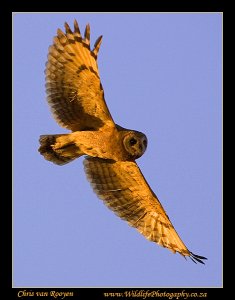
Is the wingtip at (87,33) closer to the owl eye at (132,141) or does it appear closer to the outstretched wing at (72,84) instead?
the outstretched wing at (72,84)

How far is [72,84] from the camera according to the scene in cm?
1390

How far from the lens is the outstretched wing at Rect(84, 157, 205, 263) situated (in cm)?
1459

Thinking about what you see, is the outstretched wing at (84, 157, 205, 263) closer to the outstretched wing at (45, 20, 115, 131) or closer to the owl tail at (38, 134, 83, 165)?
the owl tail at (38, 134, 83, 165)

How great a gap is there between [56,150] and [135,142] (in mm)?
1232

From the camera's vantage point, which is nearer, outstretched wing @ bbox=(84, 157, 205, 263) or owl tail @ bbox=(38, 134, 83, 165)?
owl tail @ bbox=(38, 134, 83, 165)

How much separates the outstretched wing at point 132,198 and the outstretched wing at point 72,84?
93cm

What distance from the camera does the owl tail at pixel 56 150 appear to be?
1401 centimetres

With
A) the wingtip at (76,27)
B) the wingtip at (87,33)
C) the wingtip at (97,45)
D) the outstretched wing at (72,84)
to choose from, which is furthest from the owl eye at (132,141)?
the wingtip at (76,27)

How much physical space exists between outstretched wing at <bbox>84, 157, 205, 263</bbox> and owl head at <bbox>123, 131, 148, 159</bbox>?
60cm

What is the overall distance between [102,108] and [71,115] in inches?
20.1

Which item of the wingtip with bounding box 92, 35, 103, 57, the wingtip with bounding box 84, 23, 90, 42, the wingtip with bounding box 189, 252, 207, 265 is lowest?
the wingtip with bounding box 189, 252, 207, 265

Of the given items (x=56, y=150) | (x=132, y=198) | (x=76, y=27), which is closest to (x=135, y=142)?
(x=56, y=150)

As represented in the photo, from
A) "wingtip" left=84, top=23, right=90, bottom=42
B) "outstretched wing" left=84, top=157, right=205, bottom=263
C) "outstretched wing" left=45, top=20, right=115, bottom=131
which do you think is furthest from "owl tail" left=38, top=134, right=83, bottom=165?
"wingtip" left=84, top=23, right=90, bottom=42
